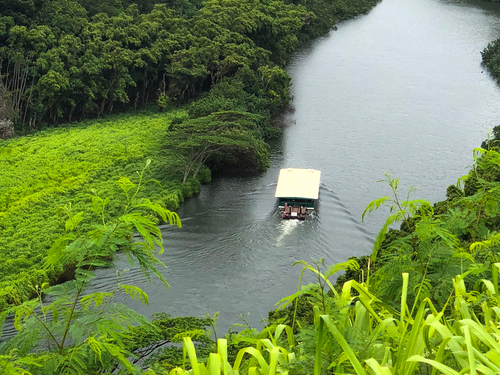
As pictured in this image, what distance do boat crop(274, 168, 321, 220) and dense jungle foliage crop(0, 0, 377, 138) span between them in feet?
34.1

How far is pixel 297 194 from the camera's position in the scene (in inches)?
1067

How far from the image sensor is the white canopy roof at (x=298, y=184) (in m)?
27.2

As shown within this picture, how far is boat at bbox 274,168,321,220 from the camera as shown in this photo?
2667 centimetres

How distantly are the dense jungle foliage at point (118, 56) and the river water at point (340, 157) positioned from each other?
196 inches

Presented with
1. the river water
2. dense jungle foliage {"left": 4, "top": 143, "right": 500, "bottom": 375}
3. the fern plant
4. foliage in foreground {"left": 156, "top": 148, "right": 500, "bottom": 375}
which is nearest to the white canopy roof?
the river water

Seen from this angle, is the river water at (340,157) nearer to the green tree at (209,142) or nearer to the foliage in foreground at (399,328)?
the green tree at (209,142)

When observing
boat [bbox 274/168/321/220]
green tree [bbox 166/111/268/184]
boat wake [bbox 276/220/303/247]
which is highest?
green tree [bbox 166/111/268/184]

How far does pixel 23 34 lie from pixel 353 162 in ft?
64.6

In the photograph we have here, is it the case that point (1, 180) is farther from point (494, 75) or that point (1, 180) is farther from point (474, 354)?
point (494, 75)

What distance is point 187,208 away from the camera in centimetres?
2822

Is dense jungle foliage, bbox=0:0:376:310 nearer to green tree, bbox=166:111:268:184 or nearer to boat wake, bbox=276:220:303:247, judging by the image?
green tree, bbox=166:111:268:184

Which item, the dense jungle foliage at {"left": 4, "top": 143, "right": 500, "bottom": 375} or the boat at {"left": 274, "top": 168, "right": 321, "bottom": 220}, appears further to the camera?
the boat at {"left": 274, "top": 168, "right": 321, "bottom": 220}

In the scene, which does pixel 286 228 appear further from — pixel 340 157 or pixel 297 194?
pixel 340 157

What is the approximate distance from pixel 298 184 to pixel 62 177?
10.6m
